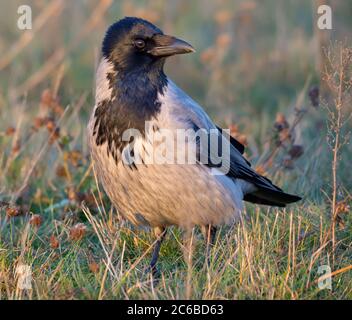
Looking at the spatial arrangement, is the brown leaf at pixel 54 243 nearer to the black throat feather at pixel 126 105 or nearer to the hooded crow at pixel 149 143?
the hooded crow at pixel 149 143

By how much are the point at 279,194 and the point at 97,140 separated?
1318 millimetres

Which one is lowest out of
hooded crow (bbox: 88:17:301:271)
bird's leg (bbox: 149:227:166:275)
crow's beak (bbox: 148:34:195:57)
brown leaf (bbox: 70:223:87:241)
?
bird's leg (bbox: 149:227:166:275)

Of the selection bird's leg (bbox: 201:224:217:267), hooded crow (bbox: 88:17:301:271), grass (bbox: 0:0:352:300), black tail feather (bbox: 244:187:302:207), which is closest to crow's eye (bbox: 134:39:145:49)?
hooded crow (bbox: 88:17:301:271)

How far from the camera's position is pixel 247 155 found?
23.0 ft

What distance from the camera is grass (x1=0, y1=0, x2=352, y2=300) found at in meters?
4.68

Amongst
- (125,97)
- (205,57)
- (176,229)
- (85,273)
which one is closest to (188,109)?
(125,97)

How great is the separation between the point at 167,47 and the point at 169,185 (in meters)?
0.85

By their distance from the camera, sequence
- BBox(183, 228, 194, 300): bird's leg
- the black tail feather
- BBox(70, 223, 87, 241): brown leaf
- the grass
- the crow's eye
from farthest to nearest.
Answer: the black tail feather, the crow's eye, BBox(70, 223, 87, 241): brown leaf, the grass, BBox(183, 228, 194, 300): bird's leg

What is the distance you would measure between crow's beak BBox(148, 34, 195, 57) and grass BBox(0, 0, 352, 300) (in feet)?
2.97

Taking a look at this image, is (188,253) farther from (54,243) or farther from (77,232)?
(54,243)

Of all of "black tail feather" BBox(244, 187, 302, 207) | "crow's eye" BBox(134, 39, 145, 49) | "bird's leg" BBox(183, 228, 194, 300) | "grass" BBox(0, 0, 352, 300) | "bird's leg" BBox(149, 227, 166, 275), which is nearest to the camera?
"bird's leg" BBox(183, 228, 194, 300)

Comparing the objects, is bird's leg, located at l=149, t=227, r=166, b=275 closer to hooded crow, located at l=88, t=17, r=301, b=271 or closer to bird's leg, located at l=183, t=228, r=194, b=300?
hooded crow, located at l=88, t=17, r=301, b=271

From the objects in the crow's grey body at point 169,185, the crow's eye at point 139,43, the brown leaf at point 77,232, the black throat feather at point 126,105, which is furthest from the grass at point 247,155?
the crow's eye at point 139,43

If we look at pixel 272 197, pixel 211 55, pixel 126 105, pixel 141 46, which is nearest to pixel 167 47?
pixel 141 46
